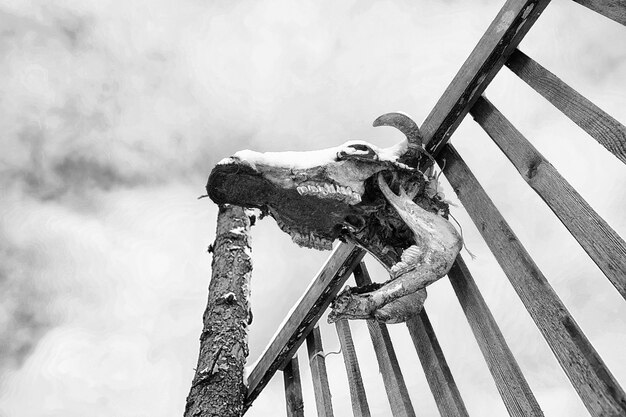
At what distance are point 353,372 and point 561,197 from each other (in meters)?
2.03

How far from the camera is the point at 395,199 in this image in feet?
8.63

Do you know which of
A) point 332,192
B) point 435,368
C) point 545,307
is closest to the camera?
point 545,307

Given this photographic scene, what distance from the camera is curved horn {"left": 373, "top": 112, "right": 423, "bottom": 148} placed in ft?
9.50

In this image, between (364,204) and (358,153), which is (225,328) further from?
(358,153)

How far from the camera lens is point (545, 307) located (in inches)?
81.4

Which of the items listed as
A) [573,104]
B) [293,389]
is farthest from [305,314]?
[573,104]

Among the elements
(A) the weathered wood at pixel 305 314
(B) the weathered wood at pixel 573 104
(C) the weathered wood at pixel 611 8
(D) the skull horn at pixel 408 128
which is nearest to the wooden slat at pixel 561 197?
(B) the weathered wood at pixel 573 104

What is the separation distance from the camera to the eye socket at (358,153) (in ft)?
8.52

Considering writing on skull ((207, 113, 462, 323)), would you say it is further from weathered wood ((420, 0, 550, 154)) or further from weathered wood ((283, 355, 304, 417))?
weathered wood ((283, 355, 304, 417))

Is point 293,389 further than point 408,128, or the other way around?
point 293,389

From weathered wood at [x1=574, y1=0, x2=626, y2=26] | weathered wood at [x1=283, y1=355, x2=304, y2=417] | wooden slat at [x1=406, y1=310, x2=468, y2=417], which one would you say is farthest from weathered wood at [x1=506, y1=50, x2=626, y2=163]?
weathered wood at [x1=283, y1=355, x2=304, y2=417]

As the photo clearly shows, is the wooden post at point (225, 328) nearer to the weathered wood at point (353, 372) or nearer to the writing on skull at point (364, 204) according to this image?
the writing on skull at point (364, 204)

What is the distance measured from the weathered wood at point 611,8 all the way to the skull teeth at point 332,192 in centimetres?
139

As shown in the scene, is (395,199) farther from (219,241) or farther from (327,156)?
(219,241)
